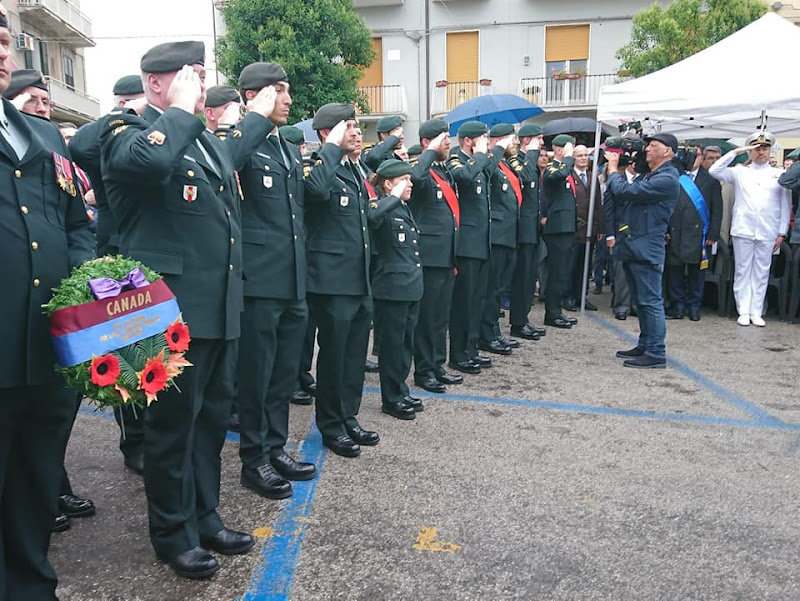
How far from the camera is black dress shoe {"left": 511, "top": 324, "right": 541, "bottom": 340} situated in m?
6.84

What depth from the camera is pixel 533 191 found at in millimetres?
6723

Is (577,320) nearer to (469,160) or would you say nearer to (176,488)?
(469,160)

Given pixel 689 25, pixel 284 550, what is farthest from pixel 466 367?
pixel 689 25

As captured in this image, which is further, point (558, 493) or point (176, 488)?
point (558, 493)

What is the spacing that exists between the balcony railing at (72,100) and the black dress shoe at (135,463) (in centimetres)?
2311

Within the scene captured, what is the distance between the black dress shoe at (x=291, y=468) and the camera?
3.43 meters

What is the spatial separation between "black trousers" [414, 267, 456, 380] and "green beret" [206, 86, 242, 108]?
201 centimetres

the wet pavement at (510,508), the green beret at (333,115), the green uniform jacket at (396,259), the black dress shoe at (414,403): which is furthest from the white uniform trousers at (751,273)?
the green beret at (333,115)

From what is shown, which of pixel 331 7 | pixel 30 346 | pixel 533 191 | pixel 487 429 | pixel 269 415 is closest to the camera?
pixel 30 346

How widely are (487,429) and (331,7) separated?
1681 centimetres

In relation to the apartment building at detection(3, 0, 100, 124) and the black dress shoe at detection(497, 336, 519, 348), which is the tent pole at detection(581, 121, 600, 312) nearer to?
the black dress shoe at detection(497, 336, 519, 348)

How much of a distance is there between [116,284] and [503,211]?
450 centimetres

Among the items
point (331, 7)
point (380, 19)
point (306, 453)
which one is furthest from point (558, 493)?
point (380, 19)

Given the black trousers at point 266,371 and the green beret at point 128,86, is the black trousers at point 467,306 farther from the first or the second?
the green beret at point 128,86
